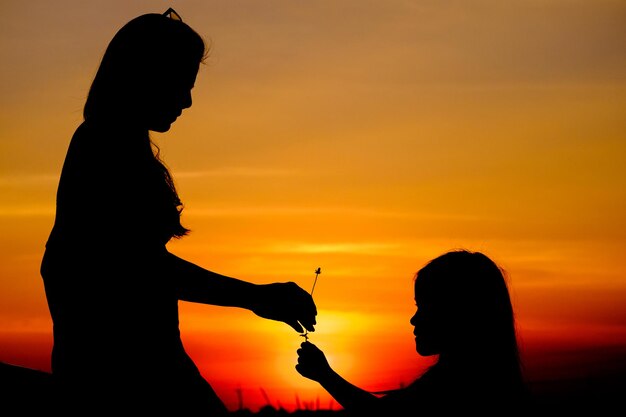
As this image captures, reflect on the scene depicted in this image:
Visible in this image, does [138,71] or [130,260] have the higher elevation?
[138,71]

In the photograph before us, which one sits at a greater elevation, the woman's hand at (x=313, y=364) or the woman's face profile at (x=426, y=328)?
the woman's face profile at (x=426, y=328)

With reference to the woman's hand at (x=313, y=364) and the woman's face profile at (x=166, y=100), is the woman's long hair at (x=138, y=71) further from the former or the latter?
the woman's hand at (x=313, y=364)

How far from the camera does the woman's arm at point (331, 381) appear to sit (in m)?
5.08

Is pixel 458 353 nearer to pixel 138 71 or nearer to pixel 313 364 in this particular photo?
pixel 313 364

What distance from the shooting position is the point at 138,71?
434 cm

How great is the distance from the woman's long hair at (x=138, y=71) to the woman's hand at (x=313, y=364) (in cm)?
113

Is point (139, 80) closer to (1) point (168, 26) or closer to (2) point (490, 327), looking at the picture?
(1) point (168, 26)

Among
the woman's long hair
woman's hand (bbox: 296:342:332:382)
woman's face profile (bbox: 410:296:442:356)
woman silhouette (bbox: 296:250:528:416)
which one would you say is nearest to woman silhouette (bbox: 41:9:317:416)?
the woman's long hair

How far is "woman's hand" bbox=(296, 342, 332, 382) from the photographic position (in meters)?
5.13

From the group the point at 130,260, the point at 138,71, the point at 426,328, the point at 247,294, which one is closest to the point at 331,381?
the point at 426,328

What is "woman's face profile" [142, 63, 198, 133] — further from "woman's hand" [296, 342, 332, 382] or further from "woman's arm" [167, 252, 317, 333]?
"woman's hand" [296, 342, 332, 382]

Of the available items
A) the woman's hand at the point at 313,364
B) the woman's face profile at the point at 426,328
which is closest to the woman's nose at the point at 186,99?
the woman's hand at the point at 313,364

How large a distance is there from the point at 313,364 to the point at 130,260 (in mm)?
1516

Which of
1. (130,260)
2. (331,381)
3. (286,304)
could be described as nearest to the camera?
(130,260)
